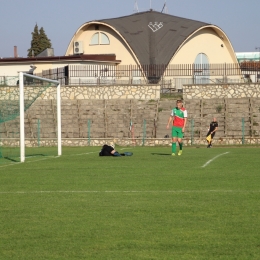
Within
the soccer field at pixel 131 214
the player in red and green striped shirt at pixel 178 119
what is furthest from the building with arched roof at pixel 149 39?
the soccer field at pixel 131 214

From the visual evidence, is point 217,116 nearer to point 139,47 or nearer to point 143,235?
point 139,47

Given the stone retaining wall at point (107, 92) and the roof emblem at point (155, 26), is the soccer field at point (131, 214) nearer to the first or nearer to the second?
the stone retaining wall at point (107, 92)

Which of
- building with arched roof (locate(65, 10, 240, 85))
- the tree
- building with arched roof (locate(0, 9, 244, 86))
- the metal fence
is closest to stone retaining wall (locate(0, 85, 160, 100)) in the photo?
the metal fence

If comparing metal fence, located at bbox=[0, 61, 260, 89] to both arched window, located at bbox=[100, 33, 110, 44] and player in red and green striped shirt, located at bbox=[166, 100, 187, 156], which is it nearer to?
arched window, located at bbox=[100, 33, 110, 44]

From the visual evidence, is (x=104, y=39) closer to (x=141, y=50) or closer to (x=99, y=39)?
(x=99, y=39)

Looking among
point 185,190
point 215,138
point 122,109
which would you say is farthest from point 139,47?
point 185,190

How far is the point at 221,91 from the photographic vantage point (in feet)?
129

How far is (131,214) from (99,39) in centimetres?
4863

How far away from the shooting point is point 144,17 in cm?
5803

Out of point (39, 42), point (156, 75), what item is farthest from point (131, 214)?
point (39, 42)

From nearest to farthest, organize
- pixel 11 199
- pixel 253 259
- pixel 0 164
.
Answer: pixel 253 259, pixel 11 199, pixel 0 164

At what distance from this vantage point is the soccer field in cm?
760

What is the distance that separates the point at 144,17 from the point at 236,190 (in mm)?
46816

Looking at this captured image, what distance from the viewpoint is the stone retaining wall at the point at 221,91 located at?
39156 millimetres
